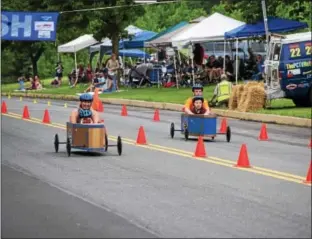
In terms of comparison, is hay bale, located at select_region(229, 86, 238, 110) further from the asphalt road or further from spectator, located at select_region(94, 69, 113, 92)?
spectator, located at select_region(94, 69, 113, 92)

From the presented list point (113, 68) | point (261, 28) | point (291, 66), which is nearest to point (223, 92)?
point (291, 66)

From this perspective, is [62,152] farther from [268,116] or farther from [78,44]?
[78,44]

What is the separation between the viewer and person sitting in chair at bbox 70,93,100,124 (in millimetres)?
17203

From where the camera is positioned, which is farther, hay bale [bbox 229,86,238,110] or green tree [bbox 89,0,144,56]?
green tree [bbox 89,0,144,56]

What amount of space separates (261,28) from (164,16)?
44.7m

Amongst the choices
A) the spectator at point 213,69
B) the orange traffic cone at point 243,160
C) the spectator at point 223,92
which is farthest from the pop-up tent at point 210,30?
the orange traffic cone at point 243,160

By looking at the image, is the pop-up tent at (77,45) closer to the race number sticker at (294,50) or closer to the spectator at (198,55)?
the spectator at (198,55)

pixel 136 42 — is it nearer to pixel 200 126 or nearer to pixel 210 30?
pixel 210 30

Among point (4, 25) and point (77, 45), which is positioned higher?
point (4, 25)

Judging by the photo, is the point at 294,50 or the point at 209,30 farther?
the point at 209,30

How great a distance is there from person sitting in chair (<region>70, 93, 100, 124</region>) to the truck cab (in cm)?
1230

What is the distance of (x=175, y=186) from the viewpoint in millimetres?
13125

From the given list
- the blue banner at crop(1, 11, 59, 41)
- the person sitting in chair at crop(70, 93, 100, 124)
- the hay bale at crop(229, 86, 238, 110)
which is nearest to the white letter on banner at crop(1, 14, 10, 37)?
the blue banner at crop(1, 11, 59, 41)

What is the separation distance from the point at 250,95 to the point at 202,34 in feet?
41.8
